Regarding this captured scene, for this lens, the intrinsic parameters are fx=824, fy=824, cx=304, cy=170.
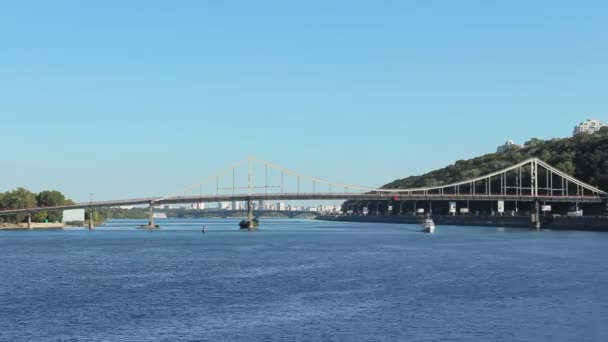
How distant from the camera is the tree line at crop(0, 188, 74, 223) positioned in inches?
7239

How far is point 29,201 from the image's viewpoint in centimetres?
18588

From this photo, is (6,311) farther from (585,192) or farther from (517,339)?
(585,192)

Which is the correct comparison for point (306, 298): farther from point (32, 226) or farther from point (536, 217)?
point (32, 226)

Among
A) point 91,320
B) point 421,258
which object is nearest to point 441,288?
point 91,320

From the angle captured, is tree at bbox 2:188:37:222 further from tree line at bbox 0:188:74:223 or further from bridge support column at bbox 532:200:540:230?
bridge support column at bbox 532:200:540:230

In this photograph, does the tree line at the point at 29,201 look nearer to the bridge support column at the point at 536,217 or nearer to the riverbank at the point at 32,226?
the riverbank at the point at 32,226

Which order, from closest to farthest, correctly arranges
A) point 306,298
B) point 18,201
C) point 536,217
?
1. point 306,298
2. point 536,217
3. point 18,201

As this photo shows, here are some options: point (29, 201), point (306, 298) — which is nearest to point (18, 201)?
point (29, 201)

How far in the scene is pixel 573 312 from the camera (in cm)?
3912

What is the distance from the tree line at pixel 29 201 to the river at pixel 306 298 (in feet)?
371

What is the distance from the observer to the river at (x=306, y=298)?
3416 centimetres

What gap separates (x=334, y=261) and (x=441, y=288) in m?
24.2

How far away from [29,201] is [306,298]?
15421 centimetres

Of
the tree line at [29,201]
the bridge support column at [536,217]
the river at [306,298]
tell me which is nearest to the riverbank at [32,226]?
the tree line at [29,201]
